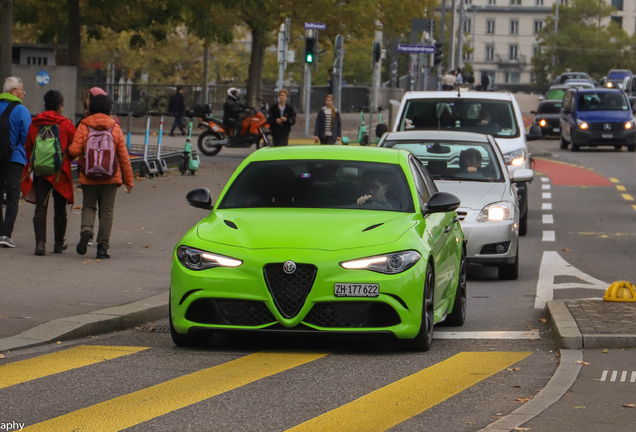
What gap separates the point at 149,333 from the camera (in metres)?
9.13

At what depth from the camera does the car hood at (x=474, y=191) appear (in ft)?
42.0

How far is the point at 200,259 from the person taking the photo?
26.0ft

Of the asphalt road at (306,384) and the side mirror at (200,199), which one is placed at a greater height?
the side mirror at (200,199)

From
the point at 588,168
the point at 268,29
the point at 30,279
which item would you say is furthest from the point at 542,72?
the point at 30,279

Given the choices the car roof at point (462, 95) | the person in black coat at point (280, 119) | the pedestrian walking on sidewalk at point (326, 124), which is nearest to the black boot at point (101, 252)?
the car roof at point (462, 95)

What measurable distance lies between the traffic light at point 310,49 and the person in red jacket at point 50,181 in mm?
22847

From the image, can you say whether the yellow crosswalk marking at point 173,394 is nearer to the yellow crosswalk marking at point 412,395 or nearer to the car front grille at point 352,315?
the car front grille at point 352,315

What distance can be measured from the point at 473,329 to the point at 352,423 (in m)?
3.75

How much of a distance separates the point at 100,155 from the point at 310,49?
930 inches

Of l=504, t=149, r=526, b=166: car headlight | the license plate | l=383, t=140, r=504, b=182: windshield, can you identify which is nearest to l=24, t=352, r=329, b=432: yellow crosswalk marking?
the license plate

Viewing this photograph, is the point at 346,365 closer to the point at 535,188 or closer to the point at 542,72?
the point at 535,188

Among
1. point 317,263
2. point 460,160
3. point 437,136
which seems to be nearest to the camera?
point 317,263

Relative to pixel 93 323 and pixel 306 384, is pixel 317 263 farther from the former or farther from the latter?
pixel 93 323

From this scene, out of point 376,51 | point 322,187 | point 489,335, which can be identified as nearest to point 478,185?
point 489,335
